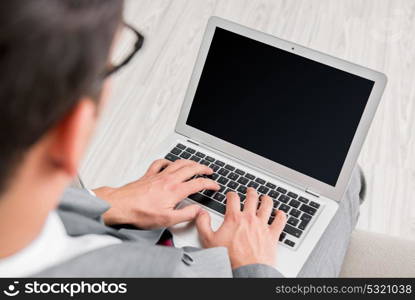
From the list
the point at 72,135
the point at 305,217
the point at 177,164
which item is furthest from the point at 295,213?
the point at 72,135

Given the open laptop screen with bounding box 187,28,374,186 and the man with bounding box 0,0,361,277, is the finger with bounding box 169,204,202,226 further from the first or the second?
the open laptop screen with bounding box 187,28,374,186

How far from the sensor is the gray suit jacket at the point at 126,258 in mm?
756

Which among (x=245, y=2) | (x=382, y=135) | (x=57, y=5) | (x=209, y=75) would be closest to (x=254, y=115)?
(x=209, y=75)

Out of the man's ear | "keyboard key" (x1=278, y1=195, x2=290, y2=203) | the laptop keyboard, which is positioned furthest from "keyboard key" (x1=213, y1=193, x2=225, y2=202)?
the man's ear

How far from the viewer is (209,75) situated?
117 cm

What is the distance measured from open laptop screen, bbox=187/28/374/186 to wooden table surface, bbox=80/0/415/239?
24.6 inches

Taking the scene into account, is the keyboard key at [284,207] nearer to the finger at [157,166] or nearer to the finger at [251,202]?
the finger at [251,202]

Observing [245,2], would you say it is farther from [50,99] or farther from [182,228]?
[50,99]

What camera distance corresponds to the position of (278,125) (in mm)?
1140

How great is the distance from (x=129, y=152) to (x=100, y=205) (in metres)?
0.94

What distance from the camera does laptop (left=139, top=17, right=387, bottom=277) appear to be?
1.06m

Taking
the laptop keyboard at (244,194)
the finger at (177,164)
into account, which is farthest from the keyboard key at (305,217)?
the finger at (177,164)

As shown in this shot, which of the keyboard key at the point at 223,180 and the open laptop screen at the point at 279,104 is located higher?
the open laptop screen at the point at 279,104

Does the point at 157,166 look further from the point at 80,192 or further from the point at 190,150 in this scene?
the point at 80,192
